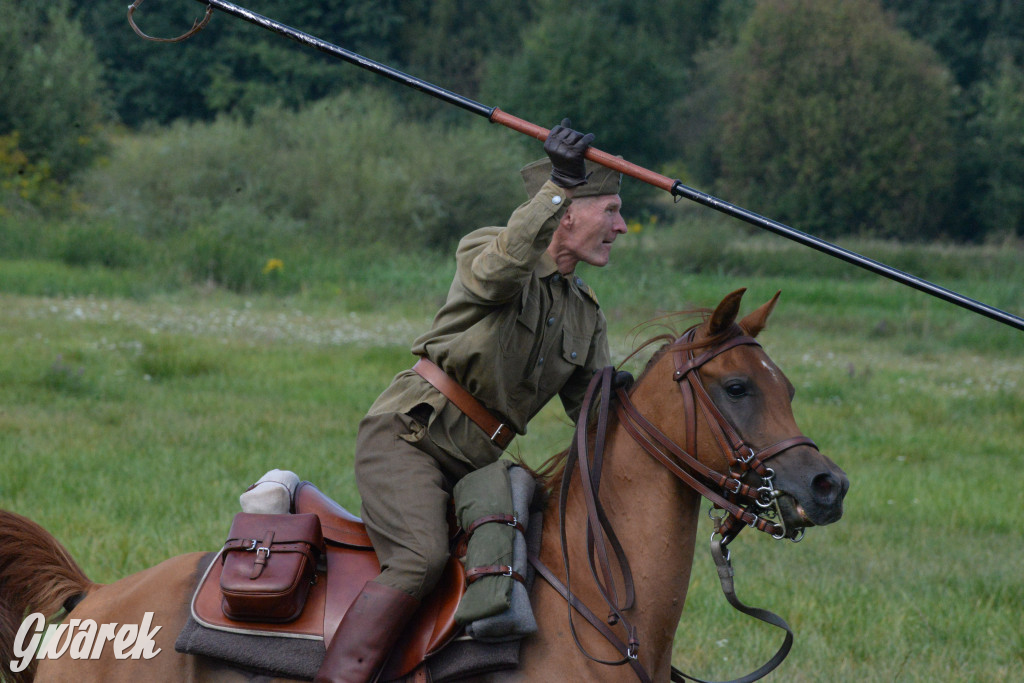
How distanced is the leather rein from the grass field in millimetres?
721

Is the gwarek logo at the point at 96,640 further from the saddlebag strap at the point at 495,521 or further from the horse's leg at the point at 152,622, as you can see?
the saddlebag strap at the point at 495,521

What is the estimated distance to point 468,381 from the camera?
3.66 meters

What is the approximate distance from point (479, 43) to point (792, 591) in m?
46.2

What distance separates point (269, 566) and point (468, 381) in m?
0.90

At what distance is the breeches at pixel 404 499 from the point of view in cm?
344

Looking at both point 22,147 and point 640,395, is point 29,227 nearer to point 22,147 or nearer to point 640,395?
point 22,147

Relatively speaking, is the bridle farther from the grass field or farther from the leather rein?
the grass field

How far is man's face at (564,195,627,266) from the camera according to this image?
12.6ft

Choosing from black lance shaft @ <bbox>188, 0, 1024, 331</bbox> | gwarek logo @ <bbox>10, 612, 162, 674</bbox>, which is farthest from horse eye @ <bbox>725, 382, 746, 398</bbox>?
gwarek logo @ <bbox>10, 612, 162, 674</bbox>

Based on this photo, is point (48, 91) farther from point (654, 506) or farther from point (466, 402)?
point (654, 506)

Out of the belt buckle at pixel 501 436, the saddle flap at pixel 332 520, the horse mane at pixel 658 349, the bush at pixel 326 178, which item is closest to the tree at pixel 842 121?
the bush at pixel 326 178

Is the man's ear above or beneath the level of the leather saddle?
above

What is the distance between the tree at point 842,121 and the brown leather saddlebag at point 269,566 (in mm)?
34496

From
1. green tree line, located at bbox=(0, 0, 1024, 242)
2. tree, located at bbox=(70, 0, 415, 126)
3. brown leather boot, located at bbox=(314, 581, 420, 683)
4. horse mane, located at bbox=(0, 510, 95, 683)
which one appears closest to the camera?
brown leather boot, located at bbox=(314, 581, 420, 683)
